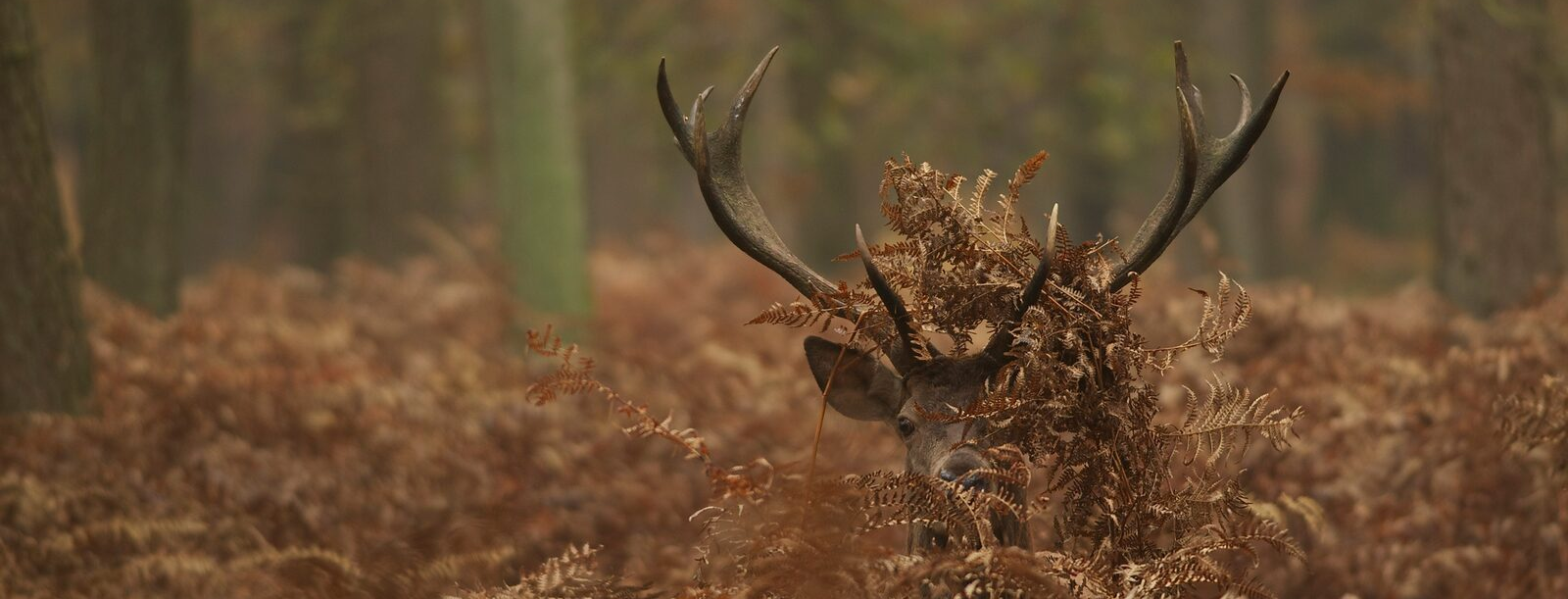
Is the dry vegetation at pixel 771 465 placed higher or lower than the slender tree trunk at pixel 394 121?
lower

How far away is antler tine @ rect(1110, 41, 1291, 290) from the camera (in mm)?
3760

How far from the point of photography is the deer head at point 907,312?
3.72 m

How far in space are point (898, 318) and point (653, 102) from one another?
15.1 m

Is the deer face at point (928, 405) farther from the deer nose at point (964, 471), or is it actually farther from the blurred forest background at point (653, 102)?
the blurred forest background at point (653, 102)

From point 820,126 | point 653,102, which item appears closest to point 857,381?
point 820,126

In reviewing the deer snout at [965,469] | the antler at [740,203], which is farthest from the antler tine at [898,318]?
the deer snout at [965,469]

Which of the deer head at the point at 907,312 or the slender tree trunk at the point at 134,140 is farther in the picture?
the slender tree trunk at the point at 134,140

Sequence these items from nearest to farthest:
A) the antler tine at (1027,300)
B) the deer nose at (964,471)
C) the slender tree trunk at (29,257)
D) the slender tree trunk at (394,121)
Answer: the antler tine at (1027,300)
the deer nose at (964,471)
the slender tree trunk at (29,257)
the slender tree trunk at (394,121)

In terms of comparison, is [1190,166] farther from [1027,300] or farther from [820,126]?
[820,126]

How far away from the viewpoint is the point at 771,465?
458 centimetres

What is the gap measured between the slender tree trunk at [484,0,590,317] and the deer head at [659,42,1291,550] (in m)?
6.87

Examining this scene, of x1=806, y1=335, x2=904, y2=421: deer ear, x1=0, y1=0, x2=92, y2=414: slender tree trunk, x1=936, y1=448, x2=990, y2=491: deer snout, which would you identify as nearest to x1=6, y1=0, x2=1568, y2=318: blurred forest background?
x1=0, y1=0, x2=92, y2=414: slender tree trunk

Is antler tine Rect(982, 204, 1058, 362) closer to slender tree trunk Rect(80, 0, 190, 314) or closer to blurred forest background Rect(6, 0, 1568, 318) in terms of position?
blurred forest background Rect(6, 0, 1568, 318)

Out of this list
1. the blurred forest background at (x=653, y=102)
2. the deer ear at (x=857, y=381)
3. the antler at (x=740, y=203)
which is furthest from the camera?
the blurred forest background at (x=653, y=102)
